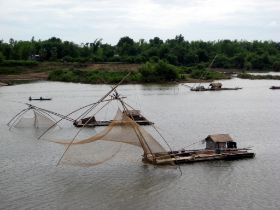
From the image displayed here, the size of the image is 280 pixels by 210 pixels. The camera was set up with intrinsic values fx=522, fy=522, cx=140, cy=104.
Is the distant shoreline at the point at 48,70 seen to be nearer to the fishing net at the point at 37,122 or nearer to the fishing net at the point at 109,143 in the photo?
the fishing net at the point at 37,122

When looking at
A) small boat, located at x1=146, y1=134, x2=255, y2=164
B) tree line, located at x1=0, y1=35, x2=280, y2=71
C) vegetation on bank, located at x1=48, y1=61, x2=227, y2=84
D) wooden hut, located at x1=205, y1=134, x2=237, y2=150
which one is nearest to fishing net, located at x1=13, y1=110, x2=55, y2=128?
small boat, located at x1=146, y1=134, x2=255, y2=164

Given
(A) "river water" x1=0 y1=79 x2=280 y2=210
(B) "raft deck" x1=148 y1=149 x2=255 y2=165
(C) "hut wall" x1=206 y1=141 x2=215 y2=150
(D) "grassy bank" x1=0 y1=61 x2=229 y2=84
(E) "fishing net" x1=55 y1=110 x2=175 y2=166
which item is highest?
(D) "grassy bank" x1=0 y1=61 x2=229 y2=84

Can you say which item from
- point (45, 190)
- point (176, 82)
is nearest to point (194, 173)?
point (45, 190)

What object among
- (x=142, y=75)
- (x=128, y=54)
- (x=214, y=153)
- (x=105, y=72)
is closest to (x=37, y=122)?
(x=214, y=153)

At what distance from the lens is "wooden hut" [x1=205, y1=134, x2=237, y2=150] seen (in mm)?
21719

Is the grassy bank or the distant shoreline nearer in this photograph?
the grassy bank

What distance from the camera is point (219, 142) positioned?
71.2 feet

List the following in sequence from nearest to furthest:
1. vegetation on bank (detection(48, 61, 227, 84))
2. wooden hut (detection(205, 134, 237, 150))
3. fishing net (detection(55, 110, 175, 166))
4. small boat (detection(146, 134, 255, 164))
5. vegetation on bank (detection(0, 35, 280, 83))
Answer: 1. fishing net (detection(55, 110, 175, 166))
2. small boat (detection(146, 134, 255, 164))
3. wooden hut (detection(205, 134, 237, 150))
4. vegetation on bank (detection(48, 61, 227, 84))
5. vegetation on bank (detection(0, 35, 280, 83))

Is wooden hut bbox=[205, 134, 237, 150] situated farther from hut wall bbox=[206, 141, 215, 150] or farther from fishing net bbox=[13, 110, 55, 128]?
fishing net bbox=[13, 110, 55, 128]

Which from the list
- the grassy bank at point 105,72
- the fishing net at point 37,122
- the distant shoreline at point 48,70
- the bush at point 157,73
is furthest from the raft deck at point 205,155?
the distant shoreline at point 48,70

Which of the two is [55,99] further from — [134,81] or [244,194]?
[244,194]

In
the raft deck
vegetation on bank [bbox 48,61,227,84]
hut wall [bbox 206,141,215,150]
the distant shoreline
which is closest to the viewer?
the raft deck

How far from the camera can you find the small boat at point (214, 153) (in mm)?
20844

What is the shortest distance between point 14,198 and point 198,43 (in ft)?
310
